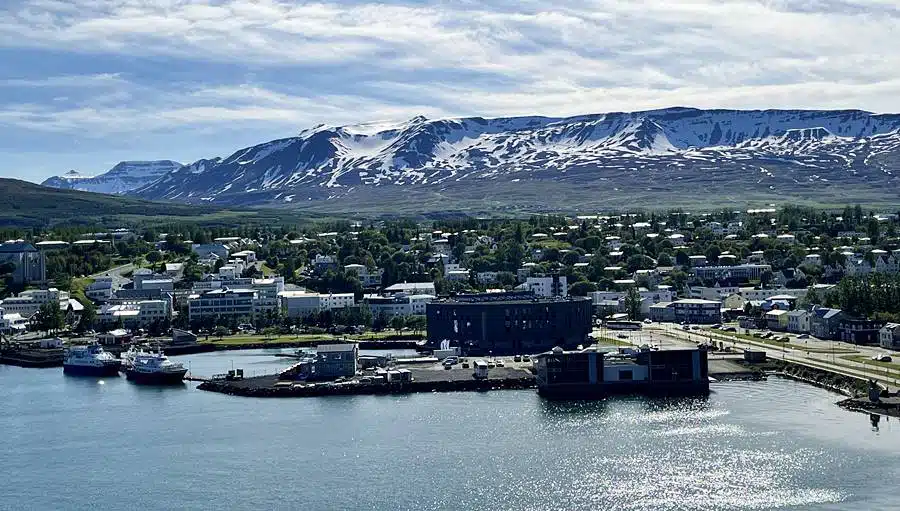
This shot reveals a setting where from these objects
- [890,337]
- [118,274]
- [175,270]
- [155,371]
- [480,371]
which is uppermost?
[175,270]

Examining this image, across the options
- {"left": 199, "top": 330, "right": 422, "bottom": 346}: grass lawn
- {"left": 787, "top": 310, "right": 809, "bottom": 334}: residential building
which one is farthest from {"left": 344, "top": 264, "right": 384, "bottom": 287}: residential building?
{"left": 787, "top": 310, "right": 809, "bottom": 334}: residential building

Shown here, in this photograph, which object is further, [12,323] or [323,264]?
[323,264]

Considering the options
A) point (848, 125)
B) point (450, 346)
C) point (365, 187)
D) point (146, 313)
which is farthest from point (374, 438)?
point (848, 125)

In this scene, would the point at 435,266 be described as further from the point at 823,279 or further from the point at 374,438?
the point at 374,438

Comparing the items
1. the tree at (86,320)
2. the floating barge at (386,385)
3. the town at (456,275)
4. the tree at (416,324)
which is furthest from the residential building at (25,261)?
the floating barge at (386,385)

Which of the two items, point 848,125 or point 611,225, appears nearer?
point 611,225

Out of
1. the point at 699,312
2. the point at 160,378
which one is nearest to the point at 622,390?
the point at 160,378

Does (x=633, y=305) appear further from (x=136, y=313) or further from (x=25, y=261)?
(x=25, y=261)
